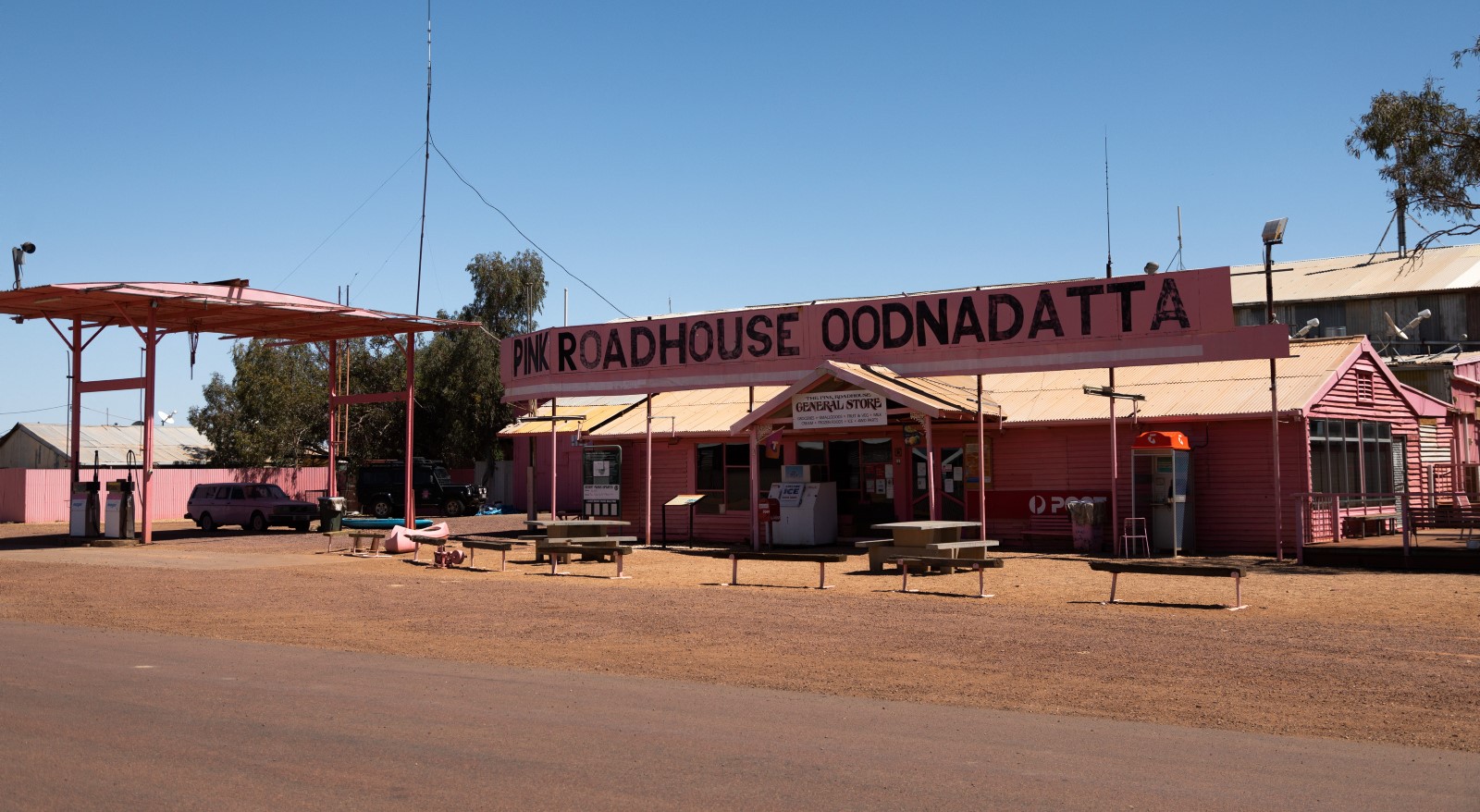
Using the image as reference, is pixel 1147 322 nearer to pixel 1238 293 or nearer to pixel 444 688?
pixel 444 688

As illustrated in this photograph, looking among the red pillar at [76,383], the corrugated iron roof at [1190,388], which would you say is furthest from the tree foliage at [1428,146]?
the red pillar at [76,383]

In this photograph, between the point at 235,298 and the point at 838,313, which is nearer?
the point at 838,313

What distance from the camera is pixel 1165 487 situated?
902 inches

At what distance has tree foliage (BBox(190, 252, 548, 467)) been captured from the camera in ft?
187

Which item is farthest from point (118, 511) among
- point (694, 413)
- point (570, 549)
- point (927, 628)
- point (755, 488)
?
point (927, 628)

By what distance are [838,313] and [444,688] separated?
17.2 metres

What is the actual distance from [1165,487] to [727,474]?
33.1 ft

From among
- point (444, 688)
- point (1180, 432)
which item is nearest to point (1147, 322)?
point (1180, 432)

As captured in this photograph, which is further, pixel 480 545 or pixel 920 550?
pixel 480 545

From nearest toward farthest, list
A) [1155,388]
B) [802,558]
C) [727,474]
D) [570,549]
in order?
[802,558] → [570,549] → [1155,388] → [727,474]

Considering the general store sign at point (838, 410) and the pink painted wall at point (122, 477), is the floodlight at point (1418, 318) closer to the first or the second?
the general store sign at point (838, 410)

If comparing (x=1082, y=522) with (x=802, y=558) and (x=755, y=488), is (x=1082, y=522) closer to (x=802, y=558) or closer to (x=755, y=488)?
(x=755, y=488)

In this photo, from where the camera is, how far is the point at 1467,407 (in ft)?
117

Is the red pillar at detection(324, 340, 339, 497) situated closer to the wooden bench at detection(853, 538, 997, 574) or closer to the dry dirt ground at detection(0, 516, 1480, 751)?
the dry dirt ground at detection(0, 516, 1480, 751)
